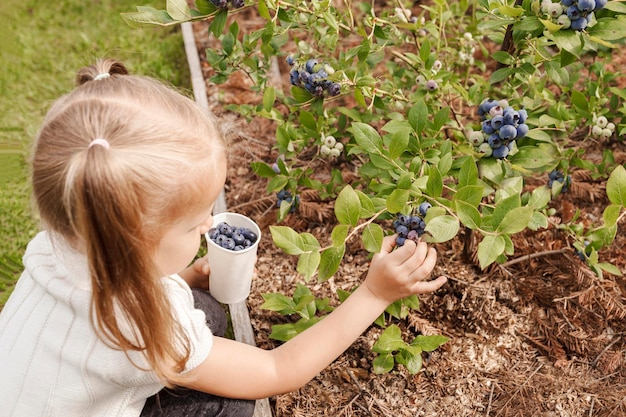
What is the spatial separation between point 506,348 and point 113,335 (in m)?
1.21

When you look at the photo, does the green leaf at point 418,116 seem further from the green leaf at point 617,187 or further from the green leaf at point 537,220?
the green leaf at point 617,187

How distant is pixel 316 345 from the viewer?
5.25 ft

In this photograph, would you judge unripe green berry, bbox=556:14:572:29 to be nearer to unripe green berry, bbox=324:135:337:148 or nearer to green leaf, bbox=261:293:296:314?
unripe green berry, bbox=324:135:337:148

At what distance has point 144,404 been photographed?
1.69 metres

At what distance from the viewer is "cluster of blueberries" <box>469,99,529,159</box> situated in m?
1.58

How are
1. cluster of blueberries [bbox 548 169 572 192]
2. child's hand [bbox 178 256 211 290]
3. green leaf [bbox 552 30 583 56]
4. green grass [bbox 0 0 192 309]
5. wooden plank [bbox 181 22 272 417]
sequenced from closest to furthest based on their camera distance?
green leaf [bbox 552 30 583 56] < wooden plank [bbox 181 22 272 417] < child's hand [bbox 178 256 211 290] < cluster of blueberries [bbox 548 169 572 192] < green grass [bbox 0 0 192 309]

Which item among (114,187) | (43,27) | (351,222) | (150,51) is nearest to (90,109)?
(114,187)

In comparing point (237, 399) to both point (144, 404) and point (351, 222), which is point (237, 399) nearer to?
point (144, 404)

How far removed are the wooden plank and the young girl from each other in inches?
9.2

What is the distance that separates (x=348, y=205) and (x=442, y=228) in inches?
8.6

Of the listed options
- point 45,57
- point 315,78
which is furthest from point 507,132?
point 45,57

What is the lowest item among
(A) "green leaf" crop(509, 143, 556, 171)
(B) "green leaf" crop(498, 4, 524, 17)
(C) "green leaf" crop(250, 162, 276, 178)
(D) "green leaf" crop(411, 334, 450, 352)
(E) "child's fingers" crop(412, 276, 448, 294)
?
(D) "green leaf" crop(411, 334, 450, 352)

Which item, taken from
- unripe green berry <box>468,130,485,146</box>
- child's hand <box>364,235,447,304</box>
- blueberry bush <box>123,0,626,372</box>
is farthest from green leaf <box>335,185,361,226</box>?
unripe green berry <box>468,130,485,146</box>

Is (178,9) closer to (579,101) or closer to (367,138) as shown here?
(367,138)
